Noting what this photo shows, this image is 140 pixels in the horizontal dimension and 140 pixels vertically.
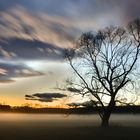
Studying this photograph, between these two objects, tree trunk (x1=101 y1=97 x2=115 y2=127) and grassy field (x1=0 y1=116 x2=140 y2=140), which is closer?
grassy field (x1=0 y1=116 x2=140 y2=140)

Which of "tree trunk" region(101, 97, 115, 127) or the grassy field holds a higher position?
"tree trunk" region(101, 97, 115, 127)

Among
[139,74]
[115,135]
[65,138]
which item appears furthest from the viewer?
[139,74]

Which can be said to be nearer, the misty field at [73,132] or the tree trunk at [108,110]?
the misty field at [73,132]

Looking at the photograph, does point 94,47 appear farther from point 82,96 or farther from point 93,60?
point 82,96

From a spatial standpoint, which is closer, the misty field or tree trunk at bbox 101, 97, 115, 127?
the misty field

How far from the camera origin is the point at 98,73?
183 ft

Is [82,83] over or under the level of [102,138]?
over

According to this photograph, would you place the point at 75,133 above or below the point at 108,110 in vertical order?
below

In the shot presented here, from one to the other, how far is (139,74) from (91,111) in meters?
7.98

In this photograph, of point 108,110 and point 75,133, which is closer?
point 75,133

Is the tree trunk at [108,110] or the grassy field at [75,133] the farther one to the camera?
the tree trunk at [108,110]

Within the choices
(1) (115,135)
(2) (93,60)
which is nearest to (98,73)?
(2) (93,60)

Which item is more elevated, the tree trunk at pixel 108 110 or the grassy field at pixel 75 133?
the tree trunk at pixel 108 110

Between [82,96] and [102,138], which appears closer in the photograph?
[102,138]
